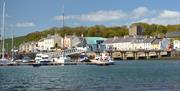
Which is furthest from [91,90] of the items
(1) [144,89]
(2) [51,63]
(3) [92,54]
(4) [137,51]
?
(4) [137,51]

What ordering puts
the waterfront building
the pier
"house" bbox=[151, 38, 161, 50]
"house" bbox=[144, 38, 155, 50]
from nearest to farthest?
the pier < "house" bbox=[151, 38, 161, 50] < the waterfront building < "house" bbox=[144, 38, 155, 50]

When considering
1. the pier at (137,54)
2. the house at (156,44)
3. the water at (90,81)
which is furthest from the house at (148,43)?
the water at (90,81)

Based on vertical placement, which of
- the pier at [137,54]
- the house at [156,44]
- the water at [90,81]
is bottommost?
the water at [90,81]

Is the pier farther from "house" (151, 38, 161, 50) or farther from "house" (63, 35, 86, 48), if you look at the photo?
"house" (63, 35, 86, 48)

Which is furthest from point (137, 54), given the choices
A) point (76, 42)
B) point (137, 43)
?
point (76, 42)

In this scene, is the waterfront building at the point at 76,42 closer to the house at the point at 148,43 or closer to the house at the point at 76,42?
the house at the point at 76,42

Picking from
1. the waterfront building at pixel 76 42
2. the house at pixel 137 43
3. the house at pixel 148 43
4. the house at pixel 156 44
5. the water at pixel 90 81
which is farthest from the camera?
the house at pixel 137 43

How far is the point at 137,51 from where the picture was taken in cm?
16950

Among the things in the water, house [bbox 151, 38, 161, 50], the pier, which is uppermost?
house [bbox 151, 38, 161, 50]

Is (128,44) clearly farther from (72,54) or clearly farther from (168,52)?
(72,54)

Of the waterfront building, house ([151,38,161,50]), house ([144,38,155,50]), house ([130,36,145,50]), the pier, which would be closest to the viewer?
the pier

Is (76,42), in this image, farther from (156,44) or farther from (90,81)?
(90,81)

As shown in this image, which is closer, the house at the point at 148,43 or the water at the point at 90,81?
the water at the point at 90,81

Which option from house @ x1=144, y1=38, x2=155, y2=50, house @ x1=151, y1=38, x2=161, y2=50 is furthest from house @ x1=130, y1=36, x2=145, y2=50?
house @ x1=151, y1=38, x2=161, y2=50
